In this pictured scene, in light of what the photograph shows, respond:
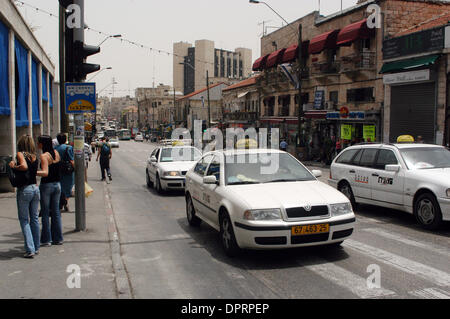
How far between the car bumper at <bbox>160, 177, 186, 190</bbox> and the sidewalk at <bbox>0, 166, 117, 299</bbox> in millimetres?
4610

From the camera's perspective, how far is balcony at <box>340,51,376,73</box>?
28.1 m

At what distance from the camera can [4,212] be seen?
1027 cm

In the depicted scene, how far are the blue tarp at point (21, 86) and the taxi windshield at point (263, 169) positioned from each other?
10228 mm

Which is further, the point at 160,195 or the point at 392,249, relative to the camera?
the point at 160,195

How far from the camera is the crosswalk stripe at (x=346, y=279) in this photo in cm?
501

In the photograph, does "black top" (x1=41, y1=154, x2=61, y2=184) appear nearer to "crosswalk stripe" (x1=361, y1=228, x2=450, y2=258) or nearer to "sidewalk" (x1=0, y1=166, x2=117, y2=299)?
"sidewalk" (x1=0, y1=166, x2=117, y2=299)

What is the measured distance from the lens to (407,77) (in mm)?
24094

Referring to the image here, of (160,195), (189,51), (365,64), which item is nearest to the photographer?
(160,195)

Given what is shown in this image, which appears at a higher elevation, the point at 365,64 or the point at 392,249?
the point at 365,64

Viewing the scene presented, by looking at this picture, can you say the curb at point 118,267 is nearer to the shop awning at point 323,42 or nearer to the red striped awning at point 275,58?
the shop awning at point 323,42

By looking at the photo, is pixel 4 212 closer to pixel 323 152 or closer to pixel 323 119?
pixel 323 152
